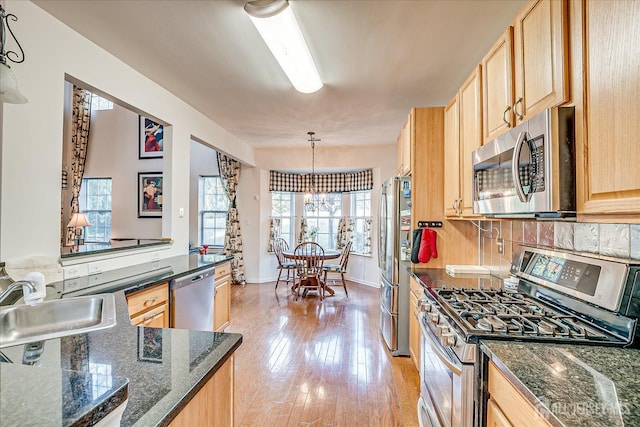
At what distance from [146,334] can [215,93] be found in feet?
8.28

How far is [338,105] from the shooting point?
330cm

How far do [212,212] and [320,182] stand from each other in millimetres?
2222

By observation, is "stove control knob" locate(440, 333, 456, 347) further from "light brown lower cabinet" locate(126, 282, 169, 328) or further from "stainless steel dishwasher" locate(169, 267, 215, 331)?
"stainless steel dishwasher" locate(169, 267, 215, 331)

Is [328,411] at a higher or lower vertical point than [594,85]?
lower

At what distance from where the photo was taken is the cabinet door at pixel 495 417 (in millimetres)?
928

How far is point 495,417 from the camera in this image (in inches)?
39.0

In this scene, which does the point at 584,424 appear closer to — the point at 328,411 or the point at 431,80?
the point at 328,411

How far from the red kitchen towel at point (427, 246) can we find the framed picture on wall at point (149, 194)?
12.5 ft

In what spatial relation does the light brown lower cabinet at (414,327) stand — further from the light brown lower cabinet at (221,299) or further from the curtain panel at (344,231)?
the curtain panel at (344,231)

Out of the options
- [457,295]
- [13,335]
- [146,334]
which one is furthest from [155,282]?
[457,295]

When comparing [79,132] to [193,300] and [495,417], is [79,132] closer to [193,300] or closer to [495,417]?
[193,300]

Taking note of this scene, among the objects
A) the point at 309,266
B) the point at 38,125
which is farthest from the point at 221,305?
the point at 38,125

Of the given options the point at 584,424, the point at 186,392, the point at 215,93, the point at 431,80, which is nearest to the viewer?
the point at 584,424

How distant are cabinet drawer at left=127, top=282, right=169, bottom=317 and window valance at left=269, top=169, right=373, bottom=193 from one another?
147 inches
